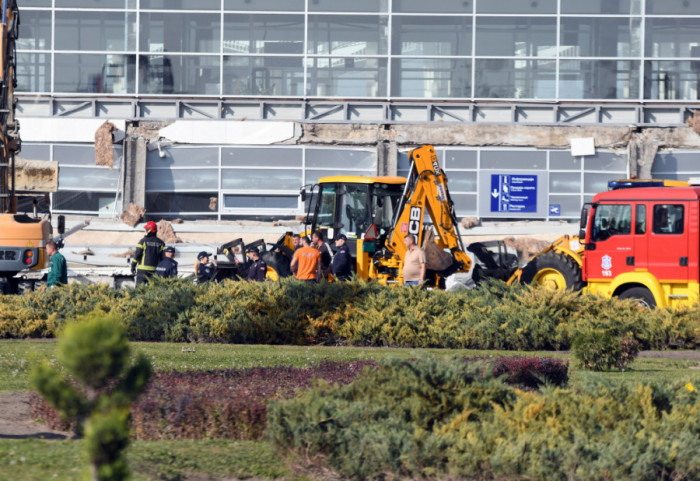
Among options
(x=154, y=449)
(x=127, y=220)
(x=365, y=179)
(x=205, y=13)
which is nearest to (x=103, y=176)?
(x=127, y=220)

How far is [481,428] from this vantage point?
6.36 metres

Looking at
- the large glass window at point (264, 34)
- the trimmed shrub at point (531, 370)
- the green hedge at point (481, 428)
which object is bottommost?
the trimmed shrub at point (531, 370)

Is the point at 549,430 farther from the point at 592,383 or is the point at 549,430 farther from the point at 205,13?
the point at 205,13

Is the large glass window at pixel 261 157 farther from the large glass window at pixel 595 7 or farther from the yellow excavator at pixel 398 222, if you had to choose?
the large glass window at pixel 595 7

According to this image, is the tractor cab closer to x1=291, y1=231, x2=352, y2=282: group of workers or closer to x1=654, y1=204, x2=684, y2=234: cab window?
x1=291, y1=231, x2=352, y2=282: group of workers

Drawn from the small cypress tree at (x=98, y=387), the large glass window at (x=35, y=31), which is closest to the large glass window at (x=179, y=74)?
the large glass window at (x=35, y=31)

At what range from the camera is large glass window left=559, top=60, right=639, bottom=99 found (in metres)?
31.2

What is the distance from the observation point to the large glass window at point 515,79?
1232 inches

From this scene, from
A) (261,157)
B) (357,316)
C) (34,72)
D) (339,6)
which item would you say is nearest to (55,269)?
(357,316)

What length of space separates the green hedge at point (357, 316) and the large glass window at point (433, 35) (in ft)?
55.3

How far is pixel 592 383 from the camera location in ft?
23.0

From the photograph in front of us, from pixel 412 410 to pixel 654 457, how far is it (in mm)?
1511

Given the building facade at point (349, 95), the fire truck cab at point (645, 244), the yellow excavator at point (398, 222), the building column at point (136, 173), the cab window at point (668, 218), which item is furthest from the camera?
the building facade at point (349, 95)

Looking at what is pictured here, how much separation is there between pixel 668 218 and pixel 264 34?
1648 cm
